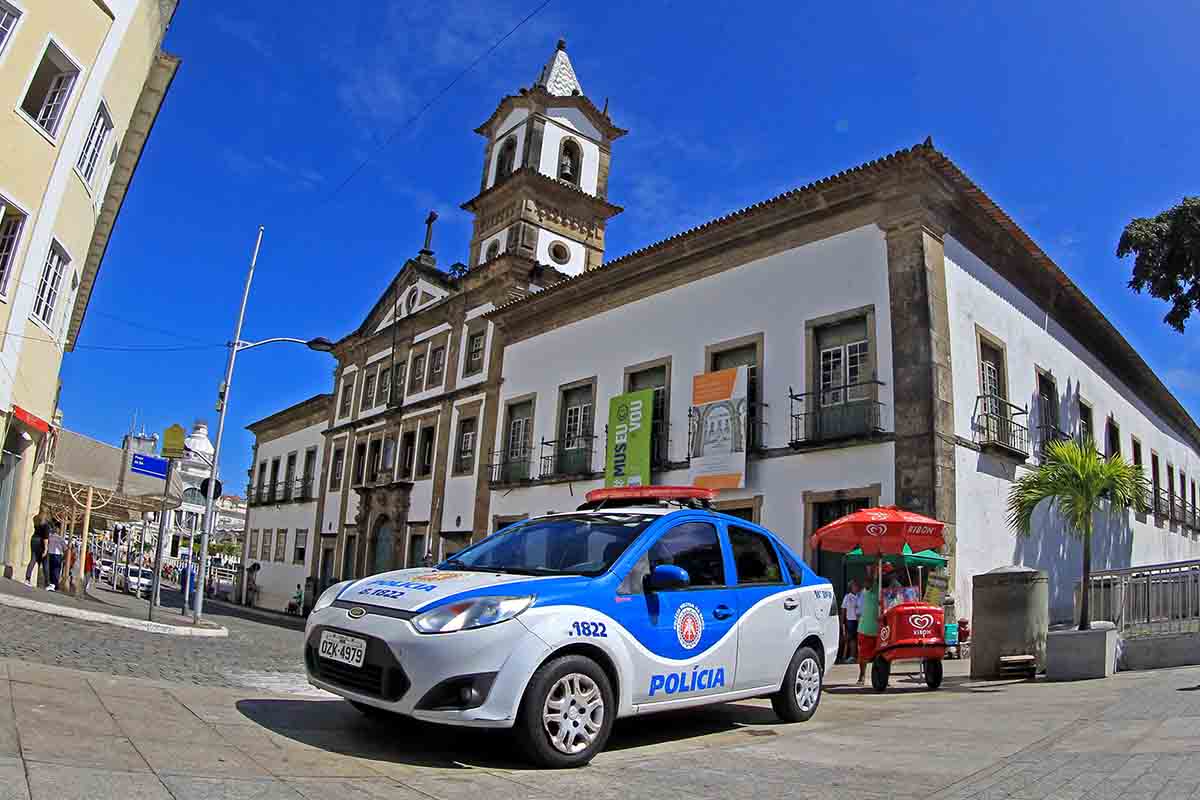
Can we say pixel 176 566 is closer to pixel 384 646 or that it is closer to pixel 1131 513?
pixel 1131 513

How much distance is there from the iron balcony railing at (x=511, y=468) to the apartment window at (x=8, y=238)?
13.1 m

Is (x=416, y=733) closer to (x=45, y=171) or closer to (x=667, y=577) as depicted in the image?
(x=667, y=577)

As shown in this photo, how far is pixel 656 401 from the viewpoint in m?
20.3

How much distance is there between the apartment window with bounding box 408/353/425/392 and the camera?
103ft

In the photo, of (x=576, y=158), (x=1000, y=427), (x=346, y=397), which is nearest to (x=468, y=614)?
(x=1000, y=427)

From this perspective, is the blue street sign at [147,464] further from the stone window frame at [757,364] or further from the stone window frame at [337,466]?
the stone window frame at [337,466]

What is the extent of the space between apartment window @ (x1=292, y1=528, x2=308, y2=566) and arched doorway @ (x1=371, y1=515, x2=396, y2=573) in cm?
695

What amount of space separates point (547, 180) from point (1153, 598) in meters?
23.4

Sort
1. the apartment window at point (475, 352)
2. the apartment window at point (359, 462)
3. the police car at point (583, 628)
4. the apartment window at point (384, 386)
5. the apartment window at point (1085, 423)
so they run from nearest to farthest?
the police car at point (583, 628)
the apartment window at point (1085, 423)
the apartment window at point (475, 352)
the apartment window at point (384, 386)
the apartment window at point (359, 462)

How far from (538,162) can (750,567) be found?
26.5m

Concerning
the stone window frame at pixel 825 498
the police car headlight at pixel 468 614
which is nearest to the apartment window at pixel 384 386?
the stone window frame at pixel 825 498

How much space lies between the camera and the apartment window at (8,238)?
1380 centimetres

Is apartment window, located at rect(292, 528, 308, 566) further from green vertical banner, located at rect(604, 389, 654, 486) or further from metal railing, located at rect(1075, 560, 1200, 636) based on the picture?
metal railing, located at rect(1075, 560, 1200, 636)

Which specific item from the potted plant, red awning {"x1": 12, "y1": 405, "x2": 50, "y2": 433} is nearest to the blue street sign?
red awning {"x1": 12, "y1": 405, "x2": 50, "y2": 433}
